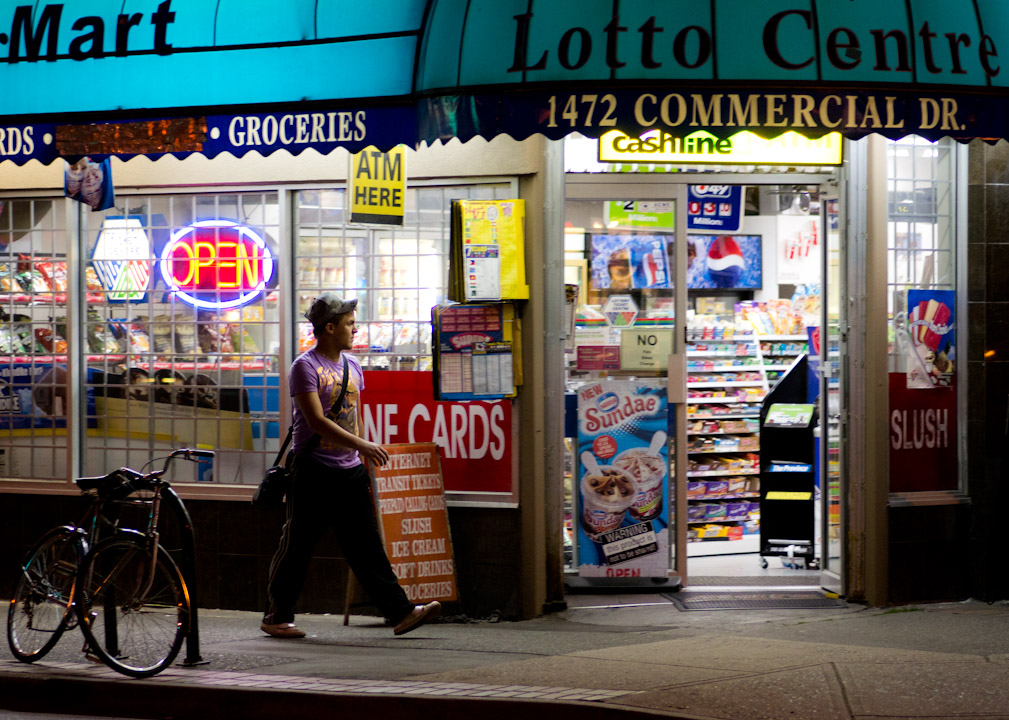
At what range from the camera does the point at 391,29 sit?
6.75 metres

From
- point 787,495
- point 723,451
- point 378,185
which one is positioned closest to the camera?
point 378,185

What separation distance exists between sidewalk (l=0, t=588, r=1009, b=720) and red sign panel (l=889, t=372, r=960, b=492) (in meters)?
0.87

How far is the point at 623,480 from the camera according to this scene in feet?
26.5

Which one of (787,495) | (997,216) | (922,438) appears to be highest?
(997,216)

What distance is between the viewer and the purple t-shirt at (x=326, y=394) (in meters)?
6.48

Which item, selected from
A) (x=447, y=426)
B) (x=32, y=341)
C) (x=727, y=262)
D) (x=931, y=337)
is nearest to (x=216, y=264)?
(x=32, y=341)

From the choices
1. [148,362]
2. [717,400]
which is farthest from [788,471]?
[148,362]

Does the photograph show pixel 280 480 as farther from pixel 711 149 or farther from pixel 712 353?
pixel 712 353

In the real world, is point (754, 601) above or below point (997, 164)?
below

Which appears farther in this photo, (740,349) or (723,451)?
(740,349)

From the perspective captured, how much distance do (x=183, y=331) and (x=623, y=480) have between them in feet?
10.4

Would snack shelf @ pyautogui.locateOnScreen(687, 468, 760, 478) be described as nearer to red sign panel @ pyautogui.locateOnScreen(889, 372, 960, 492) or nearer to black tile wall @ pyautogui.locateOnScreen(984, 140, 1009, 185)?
red sign panel @ pyautogui.locateOnScreen(889, 372, 960, 492)

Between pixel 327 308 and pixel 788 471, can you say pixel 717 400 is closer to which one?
pixel 788 471

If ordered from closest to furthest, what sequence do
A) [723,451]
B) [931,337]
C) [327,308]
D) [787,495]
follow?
[327,308] → [931,337] → [787,495] → [723,451]
